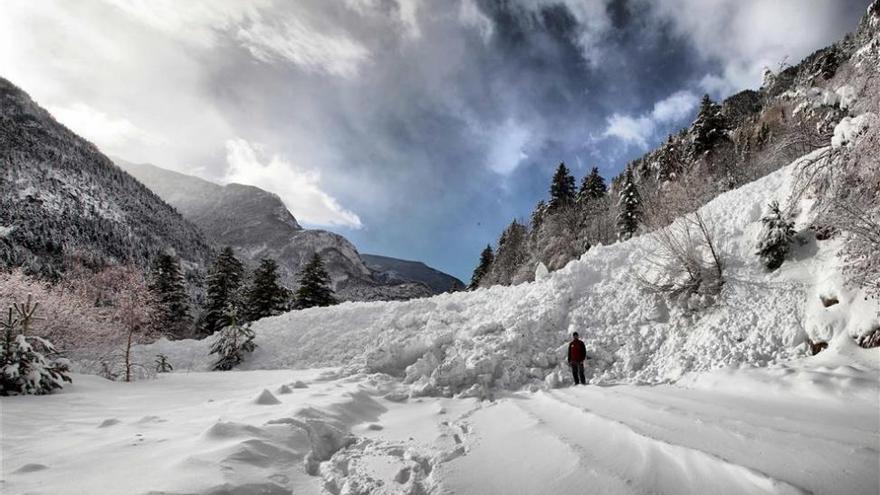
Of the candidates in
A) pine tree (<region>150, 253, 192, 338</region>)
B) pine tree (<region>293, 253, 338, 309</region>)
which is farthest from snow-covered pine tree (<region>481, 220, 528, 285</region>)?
pine tree (<region>150, 253, 192, 338</region>)

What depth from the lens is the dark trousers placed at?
11.2 m

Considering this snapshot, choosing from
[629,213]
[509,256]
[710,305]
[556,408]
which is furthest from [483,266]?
[556,408]

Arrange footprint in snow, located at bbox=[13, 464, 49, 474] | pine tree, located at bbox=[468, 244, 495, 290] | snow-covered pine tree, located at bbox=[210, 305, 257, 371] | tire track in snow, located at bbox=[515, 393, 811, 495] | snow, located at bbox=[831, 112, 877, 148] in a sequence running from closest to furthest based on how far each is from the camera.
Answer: tire track in snow, located at bbox=[515, 393, 811, 495] < footprint in snow, located at bbox=[13, 464, 49, 474] < snow, located at bbox=[831, 112, 877, 148] < snow-covered pine tree, located at bbox=[210, 305, 257, 371] < pine tree, located at bbox=[468, 244, 495, 290]

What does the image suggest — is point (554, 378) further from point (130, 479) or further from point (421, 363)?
point (130, 479)

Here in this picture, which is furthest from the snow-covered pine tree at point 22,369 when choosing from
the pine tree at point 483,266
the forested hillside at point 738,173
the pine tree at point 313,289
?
the pine tree at point 483,266

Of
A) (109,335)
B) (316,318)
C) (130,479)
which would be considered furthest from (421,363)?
(109,335)

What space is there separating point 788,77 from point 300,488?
86.3 meters

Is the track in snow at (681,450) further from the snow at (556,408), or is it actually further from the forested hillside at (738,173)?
the forested hillside at (738,173)

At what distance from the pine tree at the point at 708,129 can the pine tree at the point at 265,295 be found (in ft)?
126

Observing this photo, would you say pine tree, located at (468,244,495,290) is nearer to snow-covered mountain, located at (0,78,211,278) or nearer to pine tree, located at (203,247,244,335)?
pine tree, located at (203,247,244,335)

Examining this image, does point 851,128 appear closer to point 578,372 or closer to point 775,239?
point 775,239

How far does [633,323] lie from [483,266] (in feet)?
173

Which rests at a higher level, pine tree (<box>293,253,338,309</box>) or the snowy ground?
pine tree (<box>293,253,338,309</box>)

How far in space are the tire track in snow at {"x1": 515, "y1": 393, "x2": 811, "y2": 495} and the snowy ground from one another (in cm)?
2
